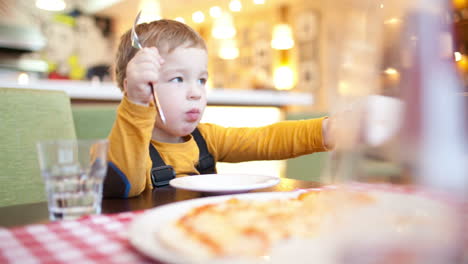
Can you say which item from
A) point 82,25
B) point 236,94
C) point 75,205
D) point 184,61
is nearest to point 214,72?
point 82,25

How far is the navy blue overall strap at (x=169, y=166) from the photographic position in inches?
33.2

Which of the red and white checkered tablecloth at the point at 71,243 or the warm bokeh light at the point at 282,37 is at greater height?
the warm bokeh light at the point at 282,37

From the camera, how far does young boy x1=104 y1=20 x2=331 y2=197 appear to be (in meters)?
0.75

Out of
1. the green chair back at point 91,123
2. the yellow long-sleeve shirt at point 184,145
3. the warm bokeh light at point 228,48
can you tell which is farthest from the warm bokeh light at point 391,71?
the warm bokeh light at point 228,48

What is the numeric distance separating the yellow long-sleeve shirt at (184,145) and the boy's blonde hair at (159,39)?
23cm

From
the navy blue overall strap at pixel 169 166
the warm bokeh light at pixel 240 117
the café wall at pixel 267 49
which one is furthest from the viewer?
the café wall at pixel 267 49

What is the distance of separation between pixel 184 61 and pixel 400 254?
0.83m

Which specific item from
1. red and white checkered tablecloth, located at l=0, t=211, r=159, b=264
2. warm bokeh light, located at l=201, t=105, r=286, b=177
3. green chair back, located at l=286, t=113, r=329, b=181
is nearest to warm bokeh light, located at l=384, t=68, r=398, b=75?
red and white checkered tablecloth, located at l=0, t=211, r=159, b=264

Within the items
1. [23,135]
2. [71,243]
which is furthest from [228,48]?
[71,243]

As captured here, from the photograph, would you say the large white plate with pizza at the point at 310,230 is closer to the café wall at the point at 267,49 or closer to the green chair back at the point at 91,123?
the green chair back at the point at 91,123

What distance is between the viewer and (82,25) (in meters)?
6.90

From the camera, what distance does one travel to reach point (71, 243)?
0.37 meters

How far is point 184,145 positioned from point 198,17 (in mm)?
5977

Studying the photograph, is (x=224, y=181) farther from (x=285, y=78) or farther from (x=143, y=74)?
(x=285, y=78)
